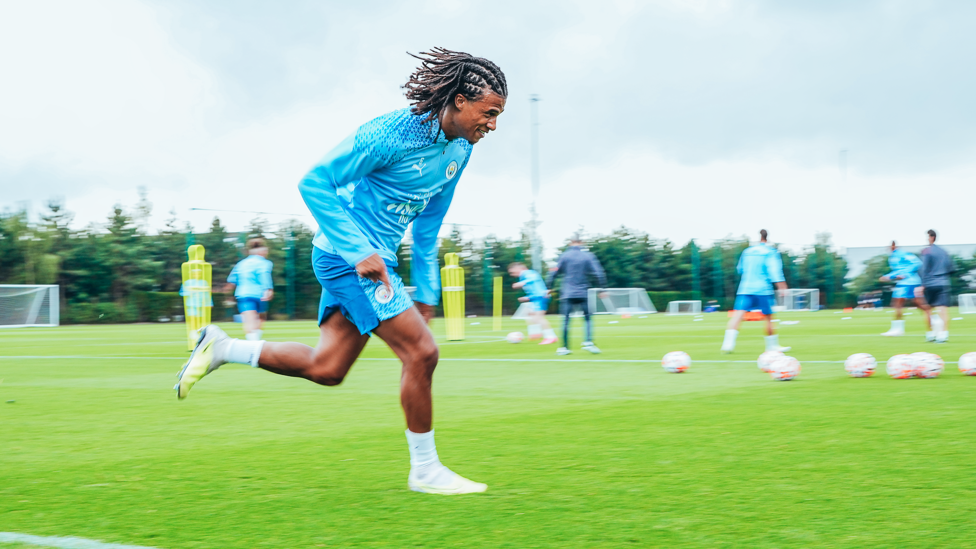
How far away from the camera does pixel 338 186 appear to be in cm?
414

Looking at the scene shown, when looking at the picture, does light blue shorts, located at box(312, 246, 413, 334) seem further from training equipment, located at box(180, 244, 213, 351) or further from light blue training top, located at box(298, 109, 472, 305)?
training equipment, located at box(180, 244, 213, 351)

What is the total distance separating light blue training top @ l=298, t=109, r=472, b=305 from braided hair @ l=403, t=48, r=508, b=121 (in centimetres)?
8

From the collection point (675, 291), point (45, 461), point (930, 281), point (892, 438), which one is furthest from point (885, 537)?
point (675, 291)

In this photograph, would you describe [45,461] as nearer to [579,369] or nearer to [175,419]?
[175,419]

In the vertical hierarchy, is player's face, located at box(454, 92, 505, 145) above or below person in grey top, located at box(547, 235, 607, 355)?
above

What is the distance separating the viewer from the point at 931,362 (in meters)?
9.18

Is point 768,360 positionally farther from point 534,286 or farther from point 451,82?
point 534,286

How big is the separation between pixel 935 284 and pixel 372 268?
15.7 metres

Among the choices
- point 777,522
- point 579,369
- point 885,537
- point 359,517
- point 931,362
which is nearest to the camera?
point 885,537

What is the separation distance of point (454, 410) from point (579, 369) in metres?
4.33

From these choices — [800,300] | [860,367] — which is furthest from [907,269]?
[800,300]

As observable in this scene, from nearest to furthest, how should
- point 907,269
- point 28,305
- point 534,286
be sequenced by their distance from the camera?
point 534,286 < point 907,269 < point 28,305

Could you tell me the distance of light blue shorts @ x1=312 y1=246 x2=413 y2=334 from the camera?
13.7 feet

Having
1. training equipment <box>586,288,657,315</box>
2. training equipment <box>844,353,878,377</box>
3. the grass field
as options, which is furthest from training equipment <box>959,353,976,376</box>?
training equipment <box>586,288,657,315</box>
